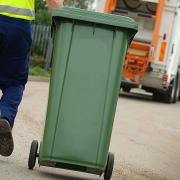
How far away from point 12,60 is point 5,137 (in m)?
0.58

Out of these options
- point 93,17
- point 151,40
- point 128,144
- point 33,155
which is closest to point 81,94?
point 93,17

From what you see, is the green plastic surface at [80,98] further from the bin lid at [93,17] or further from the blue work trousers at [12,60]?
the blue work trousers at [12,60]

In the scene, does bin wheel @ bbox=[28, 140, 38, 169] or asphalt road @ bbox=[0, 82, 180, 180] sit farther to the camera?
asphalt road @ bbox=[0, 82, 180, 180]

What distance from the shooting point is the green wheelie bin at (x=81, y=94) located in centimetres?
597

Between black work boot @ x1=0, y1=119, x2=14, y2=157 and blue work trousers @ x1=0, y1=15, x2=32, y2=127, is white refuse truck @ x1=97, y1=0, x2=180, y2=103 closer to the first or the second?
blue work trousers @ x1=0, y1=15, x2=32, y2=127

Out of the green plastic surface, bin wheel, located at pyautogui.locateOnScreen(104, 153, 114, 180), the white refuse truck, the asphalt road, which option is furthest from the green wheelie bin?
the white refuse truck

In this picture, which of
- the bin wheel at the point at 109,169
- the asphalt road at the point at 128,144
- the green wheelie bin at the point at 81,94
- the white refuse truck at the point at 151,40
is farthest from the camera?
the white refuse truck at the point at 151,40

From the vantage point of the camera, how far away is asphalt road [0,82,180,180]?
650 centimetres

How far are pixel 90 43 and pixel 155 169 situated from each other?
239 centimetres

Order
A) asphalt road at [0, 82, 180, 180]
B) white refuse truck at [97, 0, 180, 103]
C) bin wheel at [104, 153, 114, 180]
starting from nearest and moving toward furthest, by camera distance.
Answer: bin wheel at [104, 153, 114, 180]
asphalt road at [0, 82, 180, 180]
white refuse truck at [97, 0, 180, 103]

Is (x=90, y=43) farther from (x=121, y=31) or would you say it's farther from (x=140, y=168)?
(x=140, y=168)

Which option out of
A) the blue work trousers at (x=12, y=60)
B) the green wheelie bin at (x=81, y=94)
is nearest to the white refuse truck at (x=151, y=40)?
the blue work trousers at (x=12, y=60)

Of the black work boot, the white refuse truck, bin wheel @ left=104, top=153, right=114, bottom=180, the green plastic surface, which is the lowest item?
the white refuse truck

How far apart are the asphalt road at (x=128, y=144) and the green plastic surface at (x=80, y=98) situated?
0.35 m
